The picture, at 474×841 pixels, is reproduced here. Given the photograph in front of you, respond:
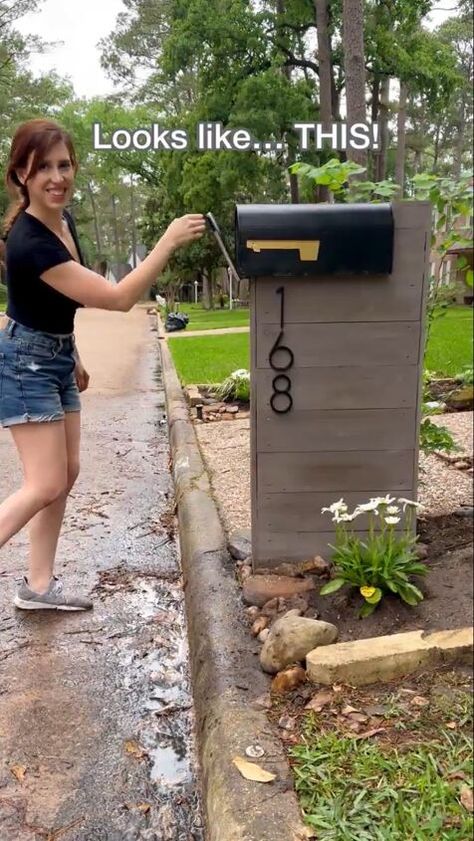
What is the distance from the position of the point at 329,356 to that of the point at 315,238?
1.17 feet

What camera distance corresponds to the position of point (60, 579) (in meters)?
2.76

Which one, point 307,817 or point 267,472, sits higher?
point 267,472

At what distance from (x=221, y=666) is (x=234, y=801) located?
0.53 meters

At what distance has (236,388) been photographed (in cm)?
591

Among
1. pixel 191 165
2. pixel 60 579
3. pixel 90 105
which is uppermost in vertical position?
pixel 90 105

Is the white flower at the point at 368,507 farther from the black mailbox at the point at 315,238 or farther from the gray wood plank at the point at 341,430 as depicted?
the black mailbox at the point at 315,238

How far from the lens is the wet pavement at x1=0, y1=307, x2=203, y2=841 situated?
153 cm

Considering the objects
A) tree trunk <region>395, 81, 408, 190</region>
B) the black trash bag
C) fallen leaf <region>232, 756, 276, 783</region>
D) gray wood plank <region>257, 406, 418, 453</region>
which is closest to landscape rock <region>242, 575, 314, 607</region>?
gray wood plank <region>257, 406, 418, 453</region>

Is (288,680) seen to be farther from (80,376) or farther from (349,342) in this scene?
(80,376)

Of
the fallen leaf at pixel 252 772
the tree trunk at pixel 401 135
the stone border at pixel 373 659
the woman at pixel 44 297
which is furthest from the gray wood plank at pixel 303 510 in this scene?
the tree trunk at pixel 401 135

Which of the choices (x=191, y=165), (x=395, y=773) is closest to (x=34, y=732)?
(x=395, y=773)

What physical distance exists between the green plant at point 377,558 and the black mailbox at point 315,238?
2.27 ft

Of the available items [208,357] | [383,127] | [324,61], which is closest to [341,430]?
[383,127]

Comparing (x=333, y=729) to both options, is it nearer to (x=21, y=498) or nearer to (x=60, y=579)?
(x=21, y=498)
